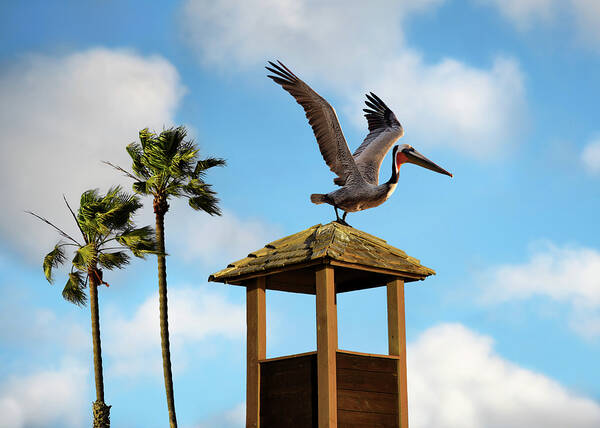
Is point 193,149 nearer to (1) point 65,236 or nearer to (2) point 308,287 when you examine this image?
(1) point 65,236

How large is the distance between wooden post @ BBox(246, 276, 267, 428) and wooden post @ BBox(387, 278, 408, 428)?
1601 millimetres

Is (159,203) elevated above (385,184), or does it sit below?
above

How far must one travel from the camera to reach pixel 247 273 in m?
10.4

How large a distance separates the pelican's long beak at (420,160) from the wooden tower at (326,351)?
1.73 meters

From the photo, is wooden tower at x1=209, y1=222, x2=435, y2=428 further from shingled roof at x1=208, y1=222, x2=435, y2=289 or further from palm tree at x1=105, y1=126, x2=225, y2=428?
palm tree at x1=105, y1=126, x2=225, y2=428

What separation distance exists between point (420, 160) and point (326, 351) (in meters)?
4.05

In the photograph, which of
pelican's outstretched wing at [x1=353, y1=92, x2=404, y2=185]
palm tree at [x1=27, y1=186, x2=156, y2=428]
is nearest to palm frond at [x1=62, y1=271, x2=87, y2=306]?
palm tree at [x1=27, y1=186, x2=156, y2=428]

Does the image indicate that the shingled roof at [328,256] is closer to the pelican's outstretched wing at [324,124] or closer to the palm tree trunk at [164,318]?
the pelican's outstretched wing at [324,124]

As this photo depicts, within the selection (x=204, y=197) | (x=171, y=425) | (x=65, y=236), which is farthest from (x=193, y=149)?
(x=171, y=425)

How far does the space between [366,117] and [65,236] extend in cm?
1057

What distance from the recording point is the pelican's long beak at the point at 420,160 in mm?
12086

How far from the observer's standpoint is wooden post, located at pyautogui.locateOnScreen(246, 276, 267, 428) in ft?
32.9

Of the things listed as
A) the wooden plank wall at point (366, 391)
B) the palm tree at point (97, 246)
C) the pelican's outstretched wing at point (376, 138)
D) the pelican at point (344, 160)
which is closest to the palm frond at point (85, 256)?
the palm tree at point (97, 246)

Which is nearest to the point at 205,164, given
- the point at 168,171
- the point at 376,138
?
the point at 168,171
